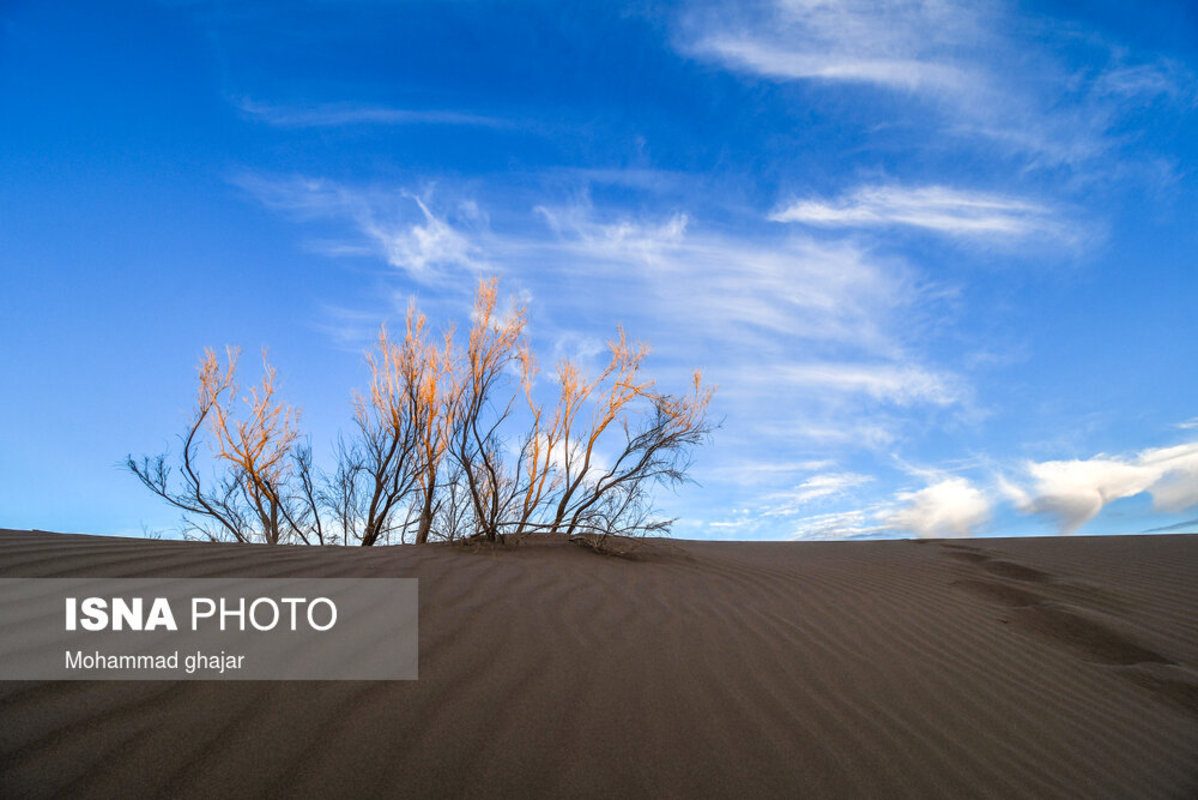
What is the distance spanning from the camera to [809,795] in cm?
228

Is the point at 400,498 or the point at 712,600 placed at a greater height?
the point at 400,498

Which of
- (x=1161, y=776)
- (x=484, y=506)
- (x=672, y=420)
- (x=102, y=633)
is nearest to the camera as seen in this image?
(x=102, y=633)

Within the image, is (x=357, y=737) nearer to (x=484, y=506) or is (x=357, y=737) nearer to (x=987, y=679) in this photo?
(x=987, y=679)

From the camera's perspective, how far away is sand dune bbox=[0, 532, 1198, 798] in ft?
6.75

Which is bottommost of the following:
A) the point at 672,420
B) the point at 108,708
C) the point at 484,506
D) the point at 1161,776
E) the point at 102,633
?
the point at 1161,776

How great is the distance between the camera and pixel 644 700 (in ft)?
8.92

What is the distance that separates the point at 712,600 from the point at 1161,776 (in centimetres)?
251

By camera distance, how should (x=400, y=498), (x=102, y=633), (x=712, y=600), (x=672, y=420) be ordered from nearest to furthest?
(x=102, y=633) → (x=712, y=600) → (x=672, y=420) → (x=400, y=498)

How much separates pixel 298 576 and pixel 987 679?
4.39 meters

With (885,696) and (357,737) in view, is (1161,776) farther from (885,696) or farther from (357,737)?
(357,737)

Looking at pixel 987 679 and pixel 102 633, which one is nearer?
pixel 102 633

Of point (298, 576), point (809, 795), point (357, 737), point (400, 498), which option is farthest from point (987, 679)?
point (400, 498)

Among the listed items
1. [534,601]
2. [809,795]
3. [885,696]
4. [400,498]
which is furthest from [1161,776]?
[400,498]

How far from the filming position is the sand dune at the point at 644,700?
2.06 metres
